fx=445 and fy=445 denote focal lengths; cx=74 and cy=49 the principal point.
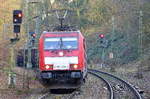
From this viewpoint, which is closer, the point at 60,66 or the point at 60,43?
the point at 60,66

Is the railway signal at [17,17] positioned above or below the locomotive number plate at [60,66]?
above

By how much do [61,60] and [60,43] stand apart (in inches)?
37.3

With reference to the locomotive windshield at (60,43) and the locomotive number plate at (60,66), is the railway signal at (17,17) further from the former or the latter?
the locomotive number plate at (60,66)

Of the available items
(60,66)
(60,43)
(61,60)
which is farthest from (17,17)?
(60,66)

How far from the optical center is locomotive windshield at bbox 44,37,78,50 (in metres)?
21.4

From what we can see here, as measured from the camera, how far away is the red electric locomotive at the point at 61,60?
21.0 metres

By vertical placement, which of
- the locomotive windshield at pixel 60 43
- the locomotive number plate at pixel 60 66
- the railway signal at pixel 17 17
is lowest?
the locomotive number plate at pixel 60 66

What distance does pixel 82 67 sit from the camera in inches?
837

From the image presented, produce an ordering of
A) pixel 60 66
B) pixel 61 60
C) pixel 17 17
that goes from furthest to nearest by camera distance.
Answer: pixel 17 17
pixel 61 60
pixel 60 66

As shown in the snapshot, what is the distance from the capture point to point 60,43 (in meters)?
21.6

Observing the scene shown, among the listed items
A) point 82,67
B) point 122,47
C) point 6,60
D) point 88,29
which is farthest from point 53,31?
point 88,29

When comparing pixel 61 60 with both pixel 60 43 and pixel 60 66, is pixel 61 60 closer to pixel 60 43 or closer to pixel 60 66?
pixel 60 66

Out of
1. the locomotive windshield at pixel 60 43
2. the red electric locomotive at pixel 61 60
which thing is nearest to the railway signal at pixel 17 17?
the red electric locomotive at pixel 61 60

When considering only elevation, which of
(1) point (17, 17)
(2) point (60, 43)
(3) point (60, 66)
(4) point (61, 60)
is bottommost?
(3) point (60, 66)
